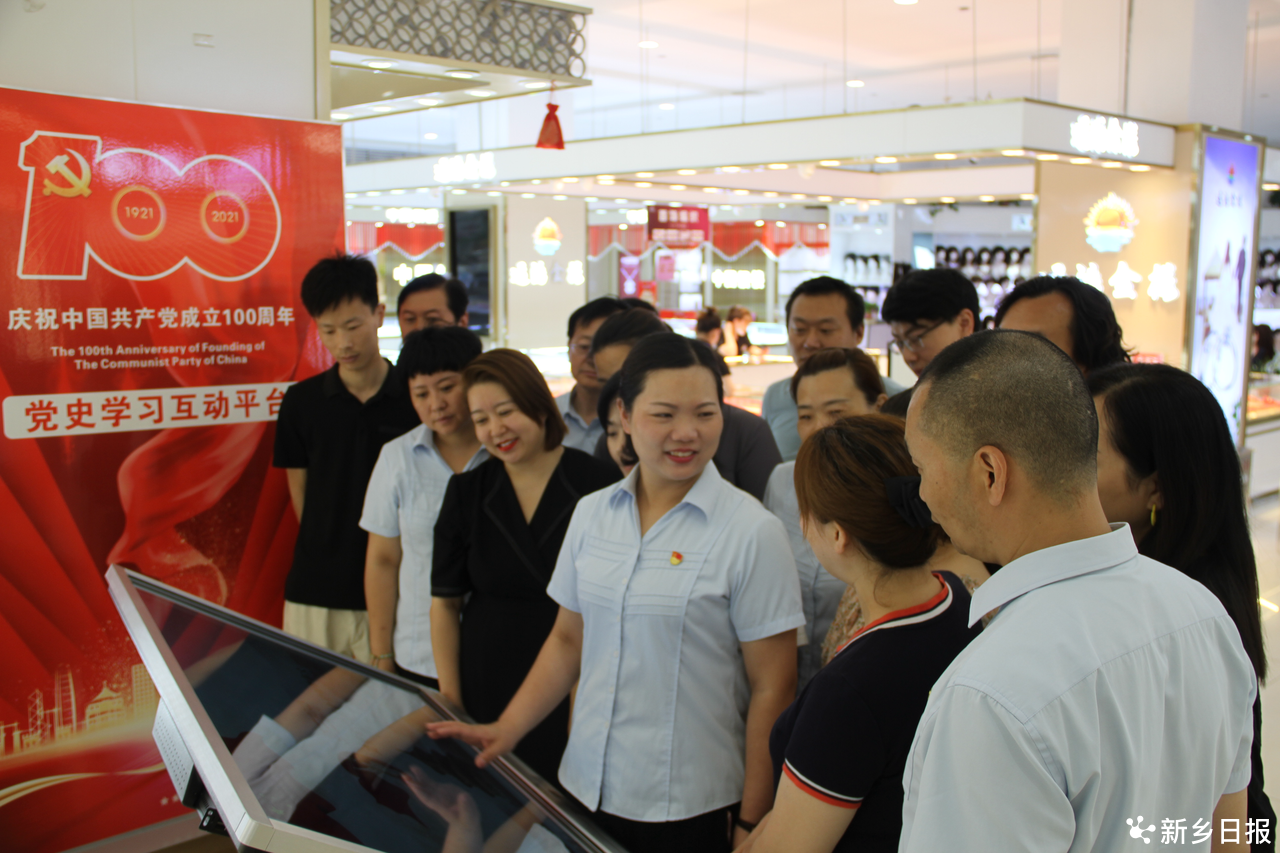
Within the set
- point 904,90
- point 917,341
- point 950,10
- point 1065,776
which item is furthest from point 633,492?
point 904,90

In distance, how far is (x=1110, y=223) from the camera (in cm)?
660

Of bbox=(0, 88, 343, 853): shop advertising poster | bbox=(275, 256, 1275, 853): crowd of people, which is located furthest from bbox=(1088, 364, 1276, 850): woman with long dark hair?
bbox=(0, 88, 343, 853): shop advertising poster

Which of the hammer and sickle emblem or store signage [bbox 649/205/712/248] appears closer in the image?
the hammer and sickle emblem

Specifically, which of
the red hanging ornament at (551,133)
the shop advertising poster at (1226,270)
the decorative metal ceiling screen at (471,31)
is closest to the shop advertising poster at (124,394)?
the decorative metal ceiling screen at (471,31)

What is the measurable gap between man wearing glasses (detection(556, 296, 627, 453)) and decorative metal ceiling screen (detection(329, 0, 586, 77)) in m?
1.20

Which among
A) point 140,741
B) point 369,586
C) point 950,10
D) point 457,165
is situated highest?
point 950,10

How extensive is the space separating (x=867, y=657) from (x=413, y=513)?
1586 mm

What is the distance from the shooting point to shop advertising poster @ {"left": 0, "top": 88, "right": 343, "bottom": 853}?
2.67 m

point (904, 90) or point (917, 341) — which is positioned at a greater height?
point (904, 90)

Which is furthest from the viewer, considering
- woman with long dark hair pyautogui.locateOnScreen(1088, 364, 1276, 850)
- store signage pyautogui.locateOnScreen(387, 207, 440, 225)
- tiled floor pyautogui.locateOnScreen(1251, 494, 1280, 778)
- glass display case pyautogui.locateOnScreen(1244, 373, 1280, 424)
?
store signage pyautogui.locateOnScreen(387, 207, 440, 225)

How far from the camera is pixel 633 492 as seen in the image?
1.95 m

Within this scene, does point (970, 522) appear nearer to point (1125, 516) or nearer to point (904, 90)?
point (1125, 516)

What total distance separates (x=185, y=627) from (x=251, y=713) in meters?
0.31

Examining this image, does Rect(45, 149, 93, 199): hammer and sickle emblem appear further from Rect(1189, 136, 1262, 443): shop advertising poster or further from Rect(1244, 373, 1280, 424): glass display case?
Rect(1244, 373, 1280, 424): glass display case
